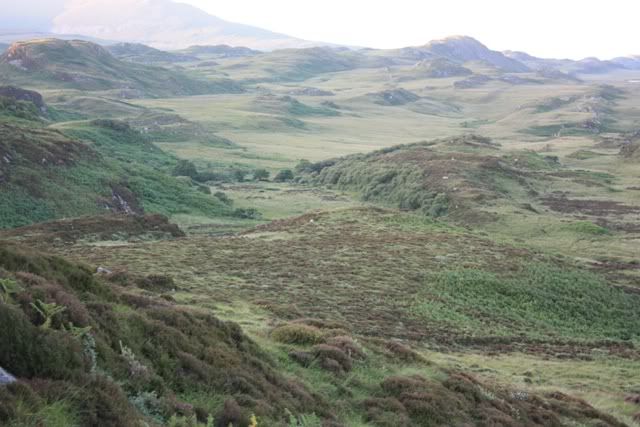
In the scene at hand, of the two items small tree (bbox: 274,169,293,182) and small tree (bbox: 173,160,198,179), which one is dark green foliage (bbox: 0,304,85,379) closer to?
small tree (bbox: 173,160,198,179)

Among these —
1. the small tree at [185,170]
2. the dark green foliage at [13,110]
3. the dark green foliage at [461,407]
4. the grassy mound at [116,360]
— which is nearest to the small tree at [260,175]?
the small tree at [185,170]

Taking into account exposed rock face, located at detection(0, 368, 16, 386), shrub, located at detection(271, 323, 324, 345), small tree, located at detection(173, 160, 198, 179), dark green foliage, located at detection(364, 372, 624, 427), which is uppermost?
exposed rock face, located at detection(0, 368, 16, 386)

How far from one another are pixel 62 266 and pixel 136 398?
639 cm

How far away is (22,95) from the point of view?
137 meters

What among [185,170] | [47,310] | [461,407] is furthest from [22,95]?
[47,310]

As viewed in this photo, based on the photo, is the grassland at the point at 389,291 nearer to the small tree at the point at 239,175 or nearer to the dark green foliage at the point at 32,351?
the dark green foliage at the point at 32,351

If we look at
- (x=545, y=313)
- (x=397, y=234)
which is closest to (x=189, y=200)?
(x=397, y=234)

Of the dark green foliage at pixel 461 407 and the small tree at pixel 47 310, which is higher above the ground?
the small tree at pixel 47 310

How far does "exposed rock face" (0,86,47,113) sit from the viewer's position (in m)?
132

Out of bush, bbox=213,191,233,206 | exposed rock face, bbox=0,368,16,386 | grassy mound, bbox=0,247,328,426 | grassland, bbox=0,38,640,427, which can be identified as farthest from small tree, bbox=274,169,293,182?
exposed rock face, bbox=0,368,16,386

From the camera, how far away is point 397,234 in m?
62.9

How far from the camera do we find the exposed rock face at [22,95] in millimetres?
132250

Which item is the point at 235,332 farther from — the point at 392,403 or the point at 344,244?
the point at 344,244

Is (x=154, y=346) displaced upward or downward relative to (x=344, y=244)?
upward
